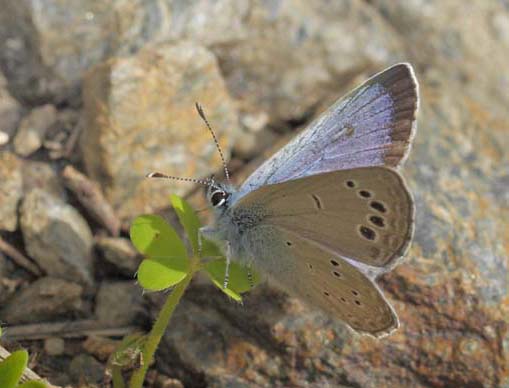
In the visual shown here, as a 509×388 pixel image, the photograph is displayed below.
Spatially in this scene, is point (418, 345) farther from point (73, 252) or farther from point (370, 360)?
point (73, 252)

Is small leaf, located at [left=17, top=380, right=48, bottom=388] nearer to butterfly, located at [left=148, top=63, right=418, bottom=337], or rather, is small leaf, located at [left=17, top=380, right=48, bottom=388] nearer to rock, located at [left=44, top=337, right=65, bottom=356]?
rock, located at [left=44, top=337, right=65, bottom=356]

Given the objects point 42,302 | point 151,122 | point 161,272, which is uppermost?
point 161,272

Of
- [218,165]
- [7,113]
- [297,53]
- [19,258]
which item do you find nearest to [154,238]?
[19,258]

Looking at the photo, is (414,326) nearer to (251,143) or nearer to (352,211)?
(352,211)

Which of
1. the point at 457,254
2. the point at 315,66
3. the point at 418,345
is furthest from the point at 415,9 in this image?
the point at 418,345

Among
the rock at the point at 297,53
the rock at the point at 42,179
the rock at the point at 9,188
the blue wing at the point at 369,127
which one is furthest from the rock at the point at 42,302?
the rock at the point at 297,53

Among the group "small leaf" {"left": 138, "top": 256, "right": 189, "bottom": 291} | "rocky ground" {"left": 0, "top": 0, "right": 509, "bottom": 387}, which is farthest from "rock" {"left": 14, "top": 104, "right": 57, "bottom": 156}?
"small leaf" {"left": 138, "top": 256, "right": 189, "bottom": 291}
